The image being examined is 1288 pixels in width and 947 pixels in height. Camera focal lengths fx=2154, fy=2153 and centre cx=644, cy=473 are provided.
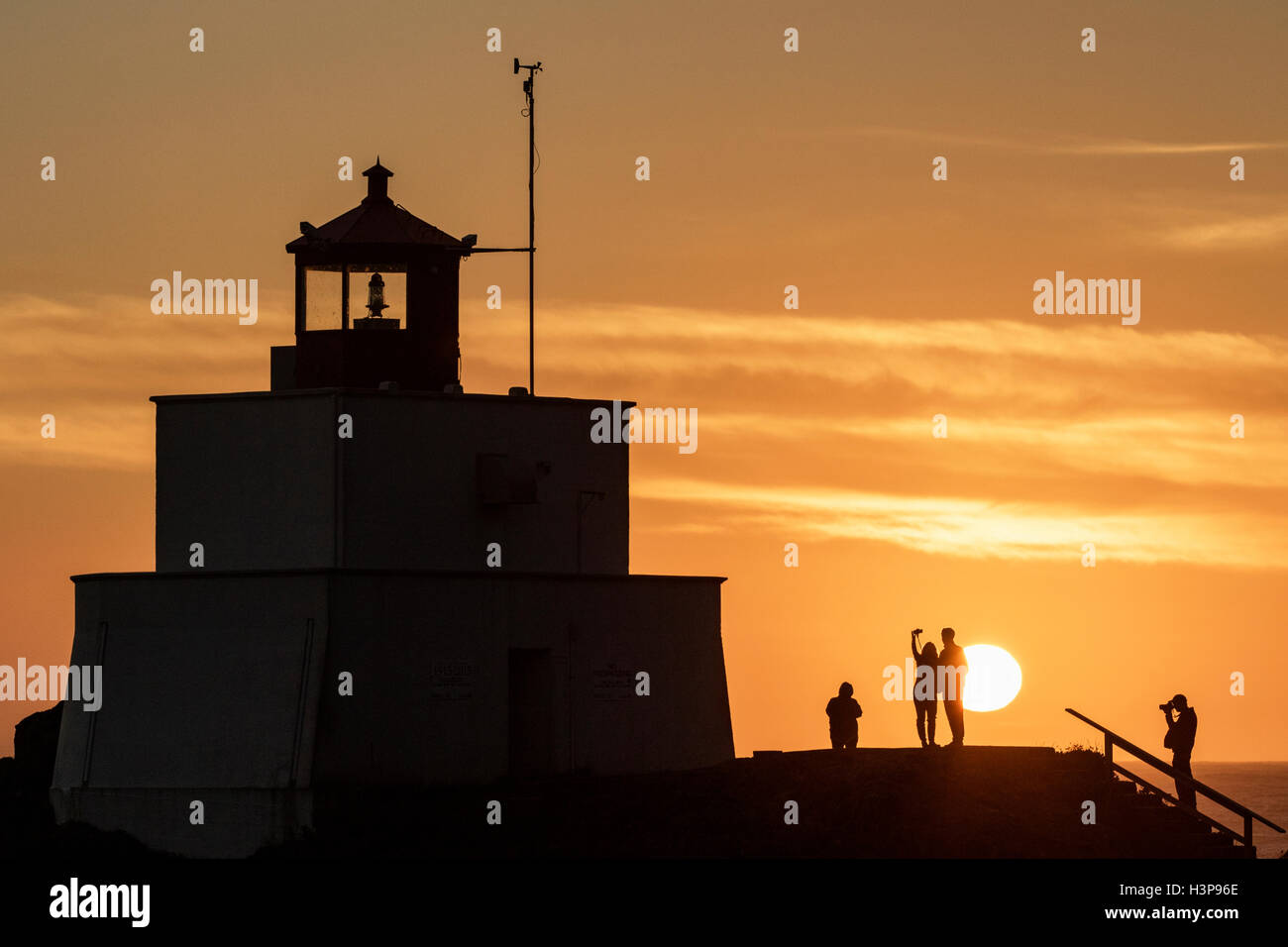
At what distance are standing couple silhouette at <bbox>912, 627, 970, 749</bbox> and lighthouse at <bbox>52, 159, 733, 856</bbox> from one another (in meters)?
4.40

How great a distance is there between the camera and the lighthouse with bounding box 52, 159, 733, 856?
3002 centimetres

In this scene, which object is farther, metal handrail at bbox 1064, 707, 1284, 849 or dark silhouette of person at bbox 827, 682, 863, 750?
dark silhouette of person at bbox 827, 682, 863, 750

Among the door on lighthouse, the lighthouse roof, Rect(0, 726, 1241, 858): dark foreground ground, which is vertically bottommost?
Rect(0, 726, 1241, 858): dark foreground ground

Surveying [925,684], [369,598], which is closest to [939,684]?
[925,684]

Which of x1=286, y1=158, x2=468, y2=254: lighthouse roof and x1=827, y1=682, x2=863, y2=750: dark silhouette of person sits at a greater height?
x1=286, y1=158, x2=468, y2=254: lighthouse roof

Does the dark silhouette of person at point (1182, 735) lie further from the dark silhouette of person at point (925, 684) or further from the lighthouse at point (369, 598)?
the lighthouse at point (369, 598)

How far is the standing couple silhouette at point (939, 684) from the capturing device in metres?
28.4

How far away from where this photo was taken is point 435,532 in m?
31.5

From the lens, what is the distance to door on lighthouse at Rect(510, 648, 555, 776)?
3130 cm

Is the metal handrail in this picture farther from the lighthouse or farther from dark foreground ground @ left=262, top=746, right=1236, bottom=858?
the lighthouse

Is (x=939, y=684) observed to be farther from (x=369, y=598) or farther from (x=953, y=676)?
(x=369, y=598)

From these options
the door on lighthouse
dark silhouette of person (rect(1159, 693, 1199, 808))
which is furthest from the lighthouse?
dark silhouette of person (rect(1159, 693, 1199, 808))

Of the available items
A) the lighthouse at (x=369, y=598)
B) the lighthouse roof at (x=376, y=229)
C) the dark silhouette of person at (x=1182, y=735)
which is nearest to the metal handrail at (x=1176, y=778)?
the dark silhouette of person at (x=1182, y=735)
